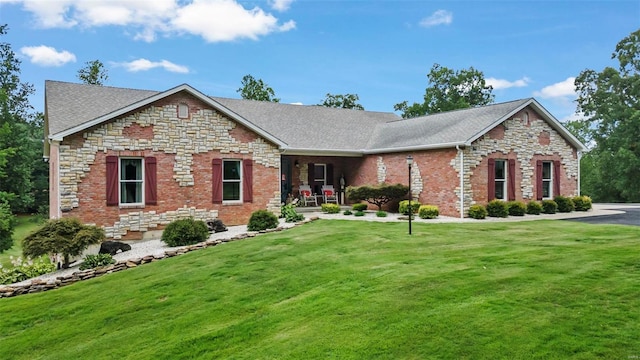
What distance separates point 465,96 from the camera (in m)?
41.1

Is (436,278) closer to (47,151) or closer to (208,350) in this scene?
(208,350)

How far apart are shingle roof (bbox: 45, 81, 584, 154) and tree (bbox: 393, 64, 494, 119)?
47.7ft

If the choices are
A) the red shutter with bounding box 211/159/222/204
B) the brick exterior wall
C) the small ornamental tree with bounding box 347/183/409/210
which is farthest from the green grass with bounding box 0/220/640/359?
the small ornamental tree with bounding box 347/183/409/210

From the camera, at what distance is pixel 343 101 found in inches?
1640

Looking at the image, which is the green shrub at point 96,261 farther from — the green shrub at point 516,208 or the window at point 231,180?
the green shrub at point 516,208

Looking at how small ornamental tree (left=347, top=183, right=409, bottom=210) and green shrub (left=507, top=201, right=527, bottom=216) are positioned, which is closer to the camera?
green shrub (left=507, top=201, right=527, bottom=216)

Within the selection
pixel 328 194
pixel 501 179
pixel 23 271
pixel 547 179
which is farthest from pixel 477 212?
pixel 23 271

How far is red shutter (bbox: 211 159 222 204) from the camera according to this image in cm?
1584

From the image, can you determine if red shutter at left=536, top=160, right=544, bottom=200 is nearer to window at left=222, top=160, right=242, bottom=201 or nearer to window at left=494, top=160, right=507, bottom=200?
window at left=494, top=160, right=507, bottom=200

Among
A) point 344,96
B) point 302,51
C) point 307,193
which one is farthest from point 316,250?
point 344,96

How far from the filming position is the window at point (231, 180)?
16266 millimetres

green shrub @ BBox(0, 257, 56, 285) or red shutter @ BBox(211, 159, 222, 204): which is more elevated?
red shutter @ BBox(211, 159, 222, 204)

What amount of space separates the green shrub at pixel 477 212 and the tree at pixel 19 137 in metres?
25.8

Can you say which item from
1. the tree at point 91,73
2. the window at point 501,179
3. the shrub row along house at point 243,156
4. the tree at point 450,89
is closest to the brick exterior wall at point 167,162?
the shrub row along house at point 243,156
